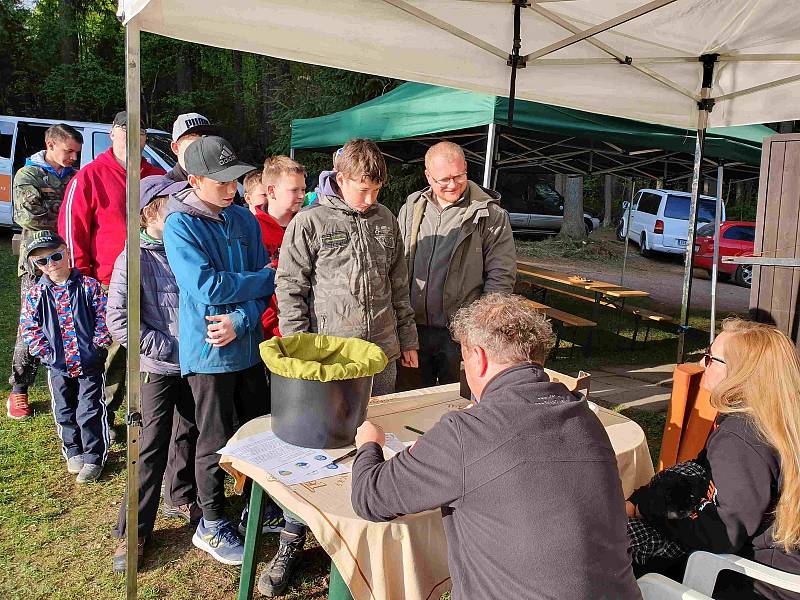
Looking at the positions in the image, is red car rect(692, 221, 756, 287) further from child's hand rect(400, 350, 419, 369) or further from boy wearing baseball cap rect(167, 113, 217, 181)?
boy wearing baseball cap rect(167, 113, 217, 181)

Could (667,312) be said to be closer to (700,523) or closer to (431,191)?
(431,191)

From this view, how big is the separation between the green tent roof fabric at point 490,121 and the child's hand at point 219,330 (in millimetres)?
2908

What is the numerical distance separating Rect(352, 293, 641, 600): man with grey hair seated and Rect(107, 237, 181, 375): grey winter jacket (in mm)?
1473

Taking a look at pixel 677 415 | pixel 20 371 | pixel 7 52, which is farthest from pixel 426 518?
pixel 7 52

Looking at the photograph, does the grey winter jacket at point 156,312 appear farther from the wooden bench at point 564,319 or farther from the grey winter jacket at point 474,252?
the wooden bench at point 564,319

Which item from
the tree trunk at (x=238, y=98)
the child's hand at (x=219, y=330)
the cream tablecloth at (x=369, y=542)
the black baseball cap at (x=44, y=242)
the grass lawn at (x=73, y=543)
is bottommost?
the grass lawn at (x=73, y=543)

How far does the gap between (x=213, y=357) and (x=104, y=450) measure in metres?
1.45

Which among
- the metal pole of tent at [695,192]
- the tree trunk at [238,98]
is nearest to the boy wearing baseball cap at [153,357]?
the metal pole of tent at [695,192]

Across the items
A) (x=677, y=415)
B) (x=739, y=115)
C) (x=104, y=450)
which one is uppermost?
(x=739, y=115)

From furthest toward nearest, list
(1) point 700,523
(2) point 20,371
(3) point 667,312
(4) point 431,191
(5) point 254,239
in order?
(3) point 667,312
(2) point 20,371
(4) point 431,191
(5) point 254,239
(1) point 700,523

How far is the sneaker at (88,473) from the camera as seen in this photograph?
3430 millimetres

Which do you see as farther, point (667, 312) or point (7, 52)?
point (7, 52)

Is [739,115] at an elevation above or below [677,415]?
above

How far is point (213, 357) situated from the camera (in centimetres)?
255
